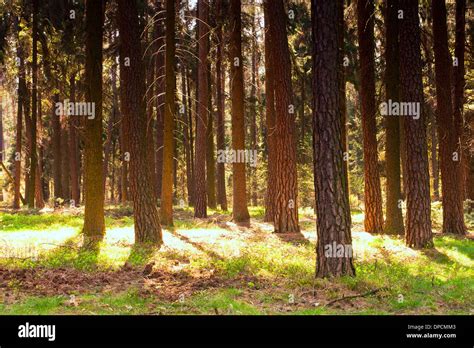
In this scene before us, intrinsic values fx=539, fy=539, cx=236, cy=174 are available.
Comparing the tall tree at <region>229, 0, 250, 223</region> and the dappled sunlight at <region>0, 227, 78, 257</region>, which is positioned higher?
the tall tree at <region>229, 0, 250, 223</region>

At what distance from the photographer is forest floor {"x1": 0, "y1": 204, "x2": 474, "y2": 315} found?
335 inches

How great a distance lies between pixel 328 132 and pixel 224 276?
136 inches

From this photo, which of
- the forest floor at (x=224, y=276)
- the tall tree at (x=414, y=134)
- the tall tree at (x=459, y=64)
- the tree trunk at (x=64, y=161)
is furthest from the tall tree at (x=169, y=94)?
the tree trunk at (x=64, y=161)

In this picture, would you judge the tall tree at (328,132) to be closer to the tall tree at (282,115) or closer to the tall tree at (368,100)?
the tall tree at (282,115)

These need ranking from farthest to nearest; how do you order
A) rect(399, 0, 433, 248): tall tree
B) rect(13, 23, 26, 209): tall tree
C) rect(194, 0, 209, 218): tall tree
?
rect(13, 23, 26, 209): tall tree < rect(194, 0, 209, 218): tall tree < rect(399, 0, 433, 248): tall tree

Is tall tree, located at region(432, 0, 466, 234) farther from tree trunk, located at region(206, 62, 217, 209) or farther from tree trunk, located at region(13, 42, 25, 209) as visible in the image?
tree trunk, located at region(13, 42, 25, 209)

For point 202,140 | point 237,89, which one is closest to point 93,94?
point 237,89

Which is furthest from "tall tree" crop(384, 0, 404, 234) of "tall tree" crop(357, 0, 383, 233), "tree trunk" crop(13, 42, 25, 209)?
"tree trunk" crop(13, 42, 25, 209)

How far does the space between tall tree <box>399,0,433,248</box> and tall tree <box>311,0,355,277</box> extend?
4.19 metres

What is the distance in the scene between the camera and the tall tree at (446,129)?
16.8m

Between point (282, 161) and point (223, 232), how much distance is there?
2.94m

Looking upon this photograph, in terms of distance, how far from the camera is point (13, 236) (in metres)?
16.2

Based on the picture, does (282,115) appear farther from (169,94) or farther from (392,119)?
(169,94)
